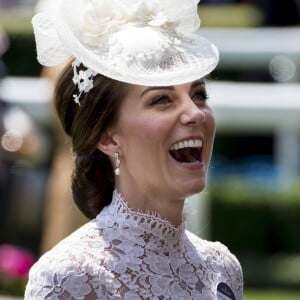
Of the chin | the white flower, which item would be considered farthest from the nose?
the white flower

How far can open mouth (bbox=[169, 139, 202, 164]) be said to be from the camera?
3934mm

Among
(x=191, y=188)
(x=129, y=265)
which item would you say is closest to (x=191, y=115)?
(x=191, y=188)

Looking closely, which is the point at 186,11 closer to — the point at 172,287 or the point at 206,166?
the point at 206,166

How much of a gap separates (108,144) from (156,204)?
0.73 ft

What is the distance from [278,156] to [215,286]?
7.73m

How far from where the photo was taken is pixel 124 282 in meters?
3.88

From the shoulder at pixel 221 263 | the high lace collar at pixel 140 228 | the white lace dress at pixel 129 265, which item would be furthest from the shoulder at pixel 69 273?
the shoulder at pixel 221 263

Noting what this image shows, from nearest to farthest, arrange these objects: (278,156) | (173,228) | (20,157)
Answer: (173,228)
(20,157)
(278,156)

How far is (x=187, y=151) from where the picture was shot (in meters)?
3.96

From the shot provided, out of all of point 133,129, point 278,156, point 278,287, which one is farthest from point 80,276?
point 278,156

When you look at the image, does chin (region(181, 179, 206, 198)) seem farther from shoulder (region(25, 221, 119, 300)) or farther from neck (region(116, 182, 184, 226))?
shoulder (region(25, 221, 119, 300))

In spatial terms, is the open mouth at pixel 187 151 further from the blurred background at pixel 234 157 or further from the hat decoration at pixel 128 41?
the blurred background at pixel 234 157

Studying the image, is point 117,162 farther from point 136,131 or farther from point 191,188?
point 191,188

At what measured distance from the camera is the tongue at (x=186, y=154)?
3.95 metres
